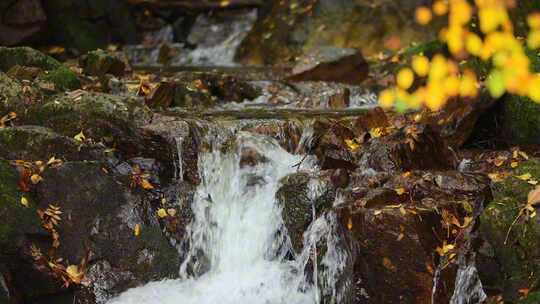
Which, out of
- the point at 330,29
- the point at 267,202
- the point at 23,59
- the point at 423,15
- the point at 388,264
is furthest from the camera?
the point at 330,29

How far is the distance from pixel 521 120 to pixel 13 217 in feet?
15.3

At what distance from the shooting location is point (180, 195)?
5.80 meters

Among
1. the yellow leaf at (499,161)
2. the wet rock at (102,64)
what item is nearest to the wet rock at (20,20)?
the wet rock at (102,64)

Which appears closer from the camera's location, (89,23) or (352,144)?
(352,144)

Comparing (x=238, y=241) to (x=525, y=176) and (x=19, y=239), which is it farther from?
(x=525, y=176)

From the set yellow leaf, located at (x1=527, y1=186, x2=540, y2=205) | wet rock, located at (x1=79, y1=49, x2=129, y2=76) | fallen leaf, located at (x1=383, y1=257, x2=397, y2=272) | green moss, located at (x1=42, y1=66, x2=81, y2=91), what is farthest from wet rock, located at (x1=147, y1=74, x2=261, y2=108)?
yellow leaf, located at (x1=527, y1=186, x2=540, y2=205)

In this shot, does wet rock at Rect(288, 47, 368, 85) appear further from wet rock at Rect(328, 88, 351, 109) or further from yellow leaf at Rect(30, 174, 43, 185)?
yellow leaf at Rect(30, 174, 43, 185)

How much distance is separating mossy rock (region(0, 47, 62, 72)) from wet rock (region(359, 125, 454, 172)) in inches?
176

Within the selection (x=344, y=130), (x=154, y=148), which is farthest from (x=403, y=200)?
(x=154, y=148)

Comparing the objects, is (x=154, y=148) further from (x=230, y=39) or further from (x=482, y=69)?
(x=230, y=39)

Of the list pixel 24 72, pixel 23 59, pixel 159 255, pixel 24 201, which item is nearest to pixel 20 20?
pixel 23 59

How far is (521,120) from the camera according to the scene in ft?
20.2

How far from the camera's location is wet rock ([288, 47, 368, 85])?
10.2 m

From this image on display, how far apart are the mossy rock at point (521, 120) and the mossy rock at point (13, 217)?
175 inches
